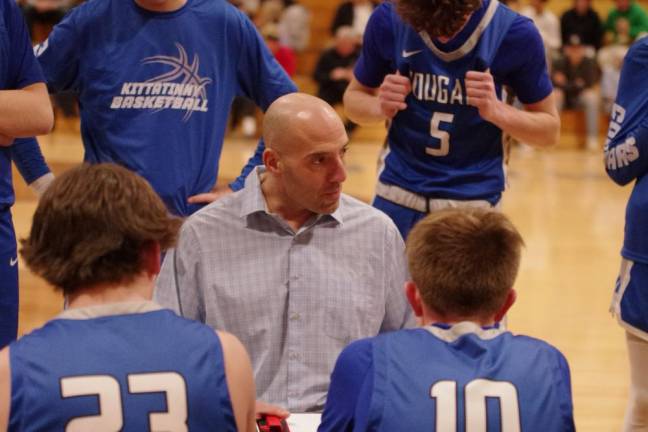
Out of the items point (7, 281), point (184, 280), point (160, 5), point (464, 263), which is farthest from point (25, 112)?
point (464, 263)

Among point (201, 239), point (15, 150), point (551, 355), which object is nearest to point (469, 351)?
point (551, 355)

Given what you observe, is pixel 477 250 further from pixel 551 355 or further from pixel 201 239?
pixel 201 239

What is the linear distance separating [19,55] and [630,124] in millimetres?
1807

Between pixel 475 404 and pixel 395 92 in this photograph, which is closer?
pixel 475 404

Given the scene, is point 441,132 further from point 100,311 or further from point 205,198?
point 100,311

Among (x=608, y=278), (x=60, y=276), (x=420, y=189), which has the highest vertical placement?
(x=60, y=276)

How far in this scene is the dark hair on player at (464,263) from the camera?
2188 millimetres

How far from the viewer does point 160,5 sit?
3.71m

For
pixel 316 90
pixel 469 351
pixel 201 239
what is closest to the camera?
pixel 469 351

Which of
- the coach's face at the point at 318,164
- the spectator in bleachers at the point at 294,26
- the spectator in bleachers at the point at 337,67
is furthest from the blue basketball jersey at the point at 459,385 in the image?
the spectator in bleachers at the point at 294,26

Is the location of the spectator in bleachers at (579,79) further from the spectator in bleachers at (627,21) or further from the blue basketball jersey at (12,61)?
the blue basketball jersey at (12,61)

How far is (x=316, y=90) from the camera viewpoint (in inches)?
601

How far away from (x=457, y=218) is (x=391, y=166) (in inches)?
70.2

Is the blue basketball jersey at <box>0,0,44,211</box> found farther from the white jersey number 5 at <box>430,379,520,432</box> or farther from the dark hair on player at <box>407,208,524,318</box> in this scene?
the white jersey number 5 at <box>430,379,520,432</box>
